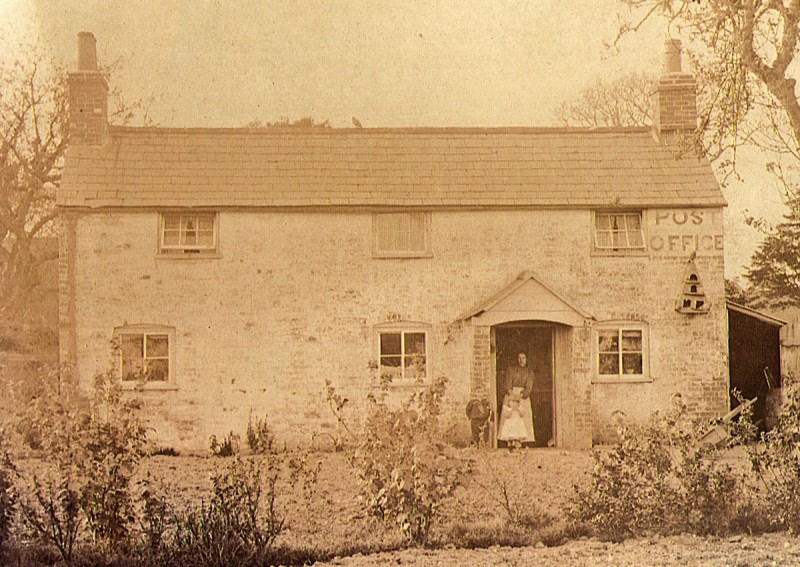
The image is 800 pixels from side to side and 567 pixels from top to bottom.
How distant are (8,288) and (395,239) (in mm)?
6620

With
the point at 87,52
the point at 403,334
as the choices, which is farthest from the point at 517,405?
the point at 87,52

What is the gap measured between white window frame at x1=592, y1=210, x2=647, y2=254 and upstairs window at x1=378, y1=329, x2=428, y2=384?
3.49 meters

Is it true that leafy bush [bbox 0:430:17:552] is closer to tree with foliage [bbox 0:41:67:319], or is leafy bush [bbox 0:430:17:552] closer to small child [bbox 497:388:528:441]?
tree with foliage [bbox 0:41:67:319]

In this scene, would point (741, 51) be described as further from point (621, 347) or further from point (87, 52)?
point (87, 52)

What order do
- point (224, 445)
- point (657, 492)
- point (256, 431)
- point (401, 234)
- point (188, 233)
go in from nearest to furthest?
point (657, 492) → point (224, 445) → point (256, 431) → point (188, 233) → point (401, 234)

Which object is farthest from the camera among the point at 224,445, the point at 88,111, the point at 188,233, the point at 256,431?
the point at 88,111

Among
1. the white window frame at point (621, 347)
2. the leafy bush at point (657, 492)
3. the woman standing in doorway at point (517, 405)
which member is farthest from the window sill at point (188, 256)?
the leafy bush at point (657, 492)

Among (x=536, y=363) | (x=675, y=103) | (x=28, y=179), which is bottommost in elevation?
(x=536, y=363)

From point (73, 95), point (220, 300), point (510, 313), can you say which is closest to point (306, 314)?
point (220, 300)

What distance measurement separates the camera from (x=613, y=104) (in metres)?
14.1

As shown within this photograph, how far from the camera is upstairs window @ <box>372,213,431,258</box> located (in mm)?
14195

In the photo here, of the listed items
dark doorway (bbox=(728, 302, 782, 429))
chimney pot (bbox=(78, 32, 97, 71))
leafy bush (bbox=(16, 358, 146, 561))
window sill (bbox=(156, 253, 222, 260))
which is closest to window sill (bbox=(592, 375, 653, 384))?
dark doorway (bbox=(728, 302, 782, 429))

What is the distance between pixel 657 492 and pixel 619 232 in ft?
21.4

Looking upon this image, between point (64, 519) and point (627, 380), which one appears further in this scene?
point (627, 380)
